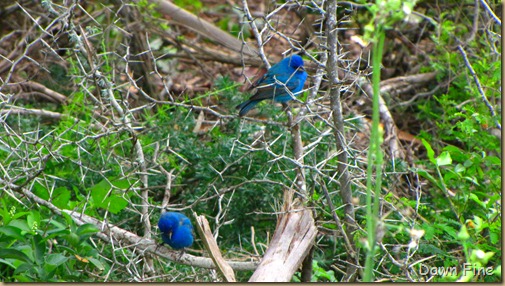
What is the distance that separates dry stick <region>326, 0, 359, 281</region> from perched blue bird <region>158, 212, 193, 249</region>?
33.3 inches

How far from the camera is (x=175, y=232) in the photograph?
382cm

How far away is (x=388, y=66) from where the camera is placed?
22.3ft

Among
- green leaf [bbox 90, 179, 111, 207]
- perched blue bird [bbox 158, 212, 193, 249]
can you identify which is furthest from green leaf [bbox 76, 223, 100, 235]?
green leaf [bbox 90, 179, 111, 207]

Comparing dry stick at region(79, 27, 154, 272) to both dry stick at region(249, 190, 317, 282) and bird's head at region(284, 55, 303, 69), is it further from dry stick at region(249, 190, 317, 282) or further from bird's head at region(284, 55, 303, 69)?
bird's head at region(284, 55, 303, 69)

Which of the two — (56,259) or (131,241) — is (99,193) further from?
(56,259)

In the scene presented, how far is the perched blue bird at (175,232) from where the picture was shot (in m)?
3.80

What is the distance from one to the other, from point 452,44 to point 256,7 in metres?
2.21

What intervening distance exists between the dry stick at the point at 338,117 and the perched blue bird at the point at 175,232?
0.84 meters

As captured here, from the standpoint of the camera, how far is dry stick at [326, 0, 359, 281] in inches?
132

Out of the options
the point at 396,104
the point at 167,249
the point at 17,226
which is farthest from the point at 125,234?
the point at 396,104

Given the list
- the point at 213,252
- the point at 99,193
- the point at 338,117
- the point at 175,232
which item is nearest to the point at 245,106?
the point at 99,193

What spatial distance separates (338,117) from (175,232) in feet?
3.48

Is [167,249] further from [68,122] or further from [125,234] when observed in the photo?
[68,122]

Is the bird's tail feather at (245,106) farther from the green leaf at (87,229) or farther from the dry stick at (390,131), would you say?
the green leaf at (87,229)
